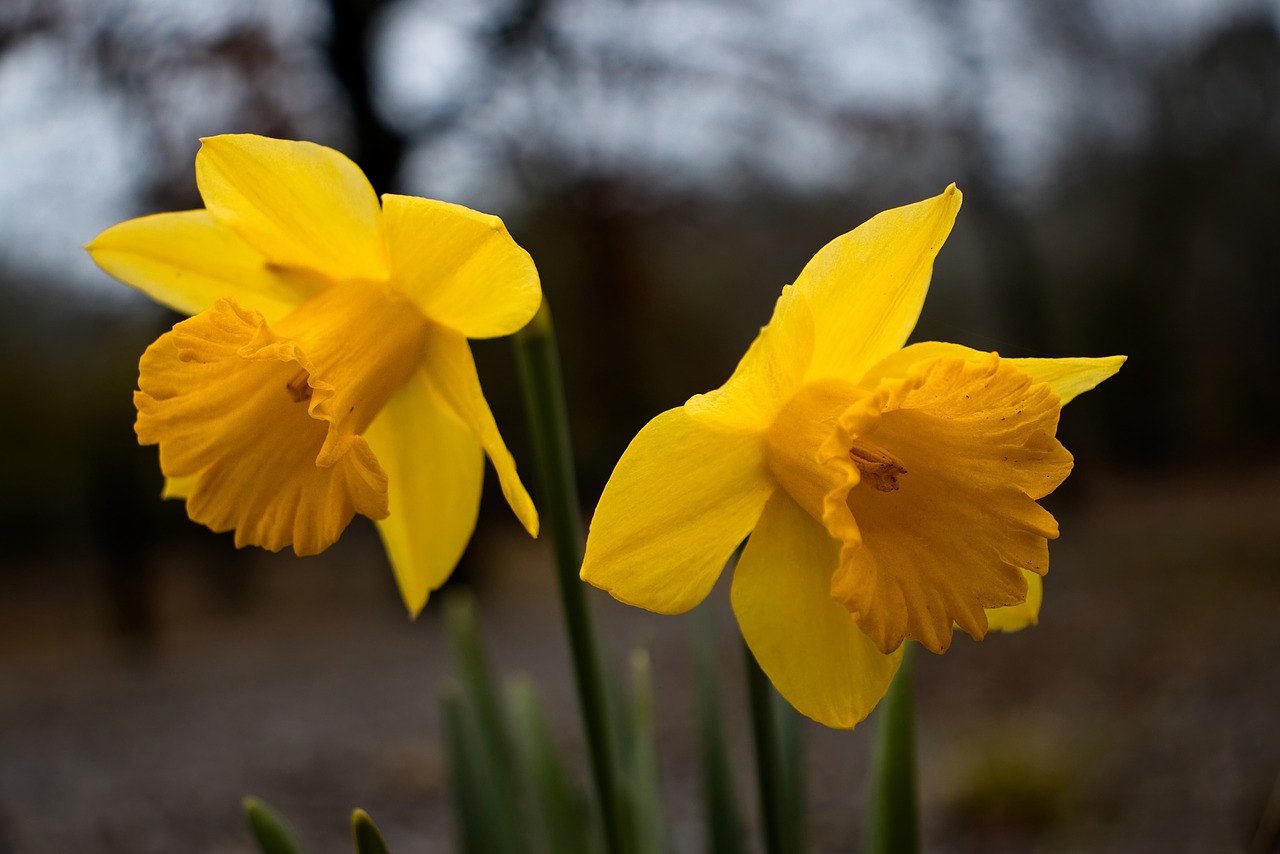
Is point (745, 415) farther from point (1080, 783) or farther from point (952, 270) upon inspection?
point (952, 270)

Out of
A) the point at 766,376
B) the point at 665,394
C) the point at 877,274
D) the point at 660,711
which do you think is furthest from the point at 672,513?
the point at 665,394

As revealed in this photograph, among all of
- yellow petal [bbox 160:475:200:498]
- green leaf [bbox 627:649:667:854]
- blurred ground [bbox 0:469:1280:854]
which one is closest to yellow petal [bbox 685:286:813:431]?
yellow petal [bbox 160:475:200:498]

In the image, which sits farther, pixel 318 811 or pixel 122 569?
pixel 122 569

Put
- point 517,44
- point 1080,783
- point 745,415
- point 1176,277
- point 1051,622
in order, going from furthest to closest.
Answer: point 1176,277 < point 517,44 < point 1051,622 < point 1080,783 < point 745,415

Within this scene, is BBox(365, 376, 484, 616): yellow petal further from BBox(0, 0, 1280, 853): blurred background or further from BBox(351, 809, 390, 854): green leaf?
BBox(0, 0, 1280, 853): blurred background

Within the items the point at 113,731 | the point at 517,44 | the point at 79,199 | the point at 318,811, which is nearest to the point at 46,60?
the point at 79,199

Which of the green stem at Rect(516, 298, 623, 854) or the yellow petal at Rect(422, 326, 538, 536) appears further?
the green stem at Rect(516, 298, 623, 854)

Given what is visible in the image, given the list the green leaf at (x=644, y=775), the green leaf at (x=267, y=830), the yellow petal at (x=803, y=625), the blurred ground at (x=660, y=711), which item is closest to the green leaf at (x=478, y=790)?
the green leaf at (x=644, y=775)
